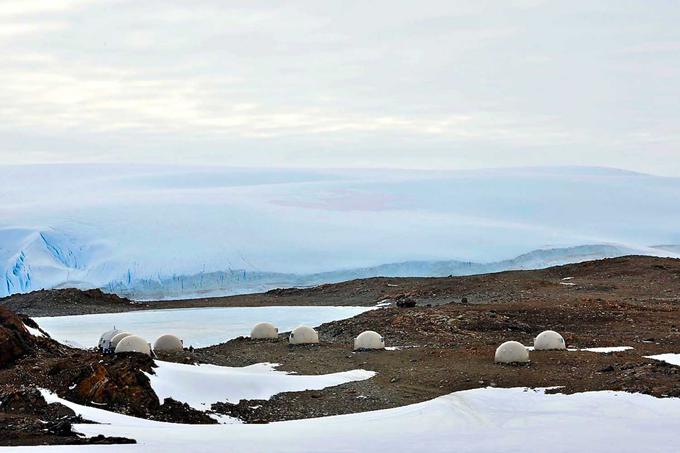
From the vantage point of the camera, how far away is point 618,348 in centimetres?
1820

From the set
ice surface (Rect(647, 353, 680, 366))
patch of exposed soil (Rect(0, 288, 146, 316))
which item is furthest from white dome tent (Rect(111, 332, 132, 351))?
patch of exposed soil (Rect(0, 288, 146, 316))

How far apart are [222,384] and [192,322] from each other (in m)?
11.7

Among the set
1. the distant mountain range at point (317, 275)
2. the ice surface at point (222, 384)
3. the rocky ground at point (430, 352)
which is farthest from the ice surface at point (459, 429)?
the distant mountain range at point (317, 275)

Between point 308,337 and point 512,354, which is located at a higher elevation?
point 308,337

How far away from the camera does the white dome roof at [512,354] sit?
53.7ft

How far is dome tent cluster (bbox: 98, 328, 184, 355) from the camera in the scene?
50.4 ft

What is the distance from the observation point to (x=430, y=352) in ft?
60.0

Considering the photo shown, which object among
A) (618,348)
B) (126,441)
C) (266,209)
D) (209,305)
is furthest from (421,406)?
(266,209)

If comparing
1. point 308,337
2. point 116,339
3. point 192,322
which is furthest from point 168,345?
point 192,322

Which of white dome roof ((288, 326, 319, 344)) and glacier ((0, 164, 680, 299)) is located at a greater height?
glacier ((0, 164, 680, 299))

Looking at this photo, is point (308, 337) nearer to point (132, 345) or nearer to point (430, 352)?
point (430, 352)

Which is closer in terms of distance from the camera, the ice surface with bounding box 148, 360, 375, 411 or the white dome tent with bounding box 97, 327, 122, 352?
the ice surface with bounding box 148, 360, 375, 411

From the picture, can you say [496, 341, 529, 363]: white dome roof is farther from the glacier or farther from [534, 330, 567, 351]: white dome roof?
the glacier

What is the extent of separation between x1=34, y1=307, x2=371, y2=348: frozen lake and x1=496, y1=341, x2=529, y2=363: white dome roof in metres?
7.96
